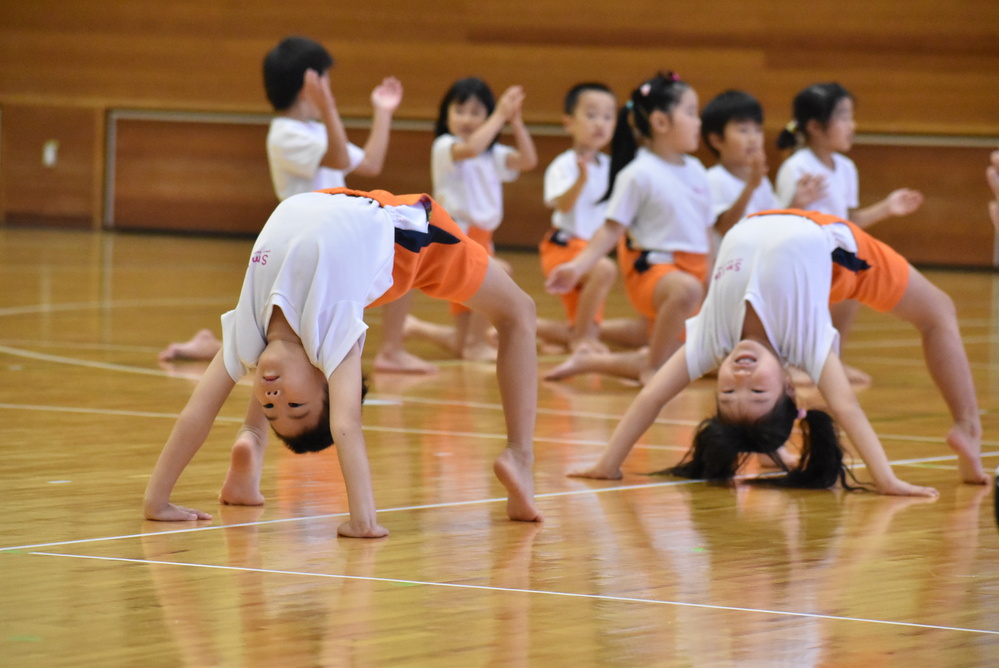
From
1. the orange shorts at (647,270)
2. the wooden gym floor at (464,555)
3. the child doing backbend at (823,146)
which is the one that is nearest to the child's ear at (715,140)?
the child doing backbend at (823,146)

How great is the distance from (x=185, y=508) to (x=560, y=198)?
3.49 m

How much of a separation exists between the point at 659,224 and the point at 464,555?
272 cm

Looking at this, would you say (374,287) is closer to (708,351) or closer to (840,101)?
(708,351)

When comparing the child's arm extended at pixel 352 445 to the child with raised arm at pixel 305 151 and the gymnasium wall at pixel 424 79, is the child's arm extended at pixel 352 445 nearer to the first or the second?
the child with raised arm at pixel 305 151

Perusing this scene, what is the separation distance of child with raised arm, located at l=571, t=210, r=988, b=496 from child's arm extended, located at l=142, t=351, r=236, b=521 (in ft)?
3.09

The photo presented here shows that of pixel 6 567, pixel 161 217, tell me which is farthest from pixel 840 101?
pixel 161 217

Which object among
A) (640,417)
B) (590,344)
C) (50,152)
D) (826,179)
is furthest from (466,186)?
(50,152)

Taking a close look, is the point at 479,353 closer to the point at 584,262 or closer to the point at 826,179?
the point at 584,262

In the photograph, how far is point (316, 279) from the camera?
2.54m

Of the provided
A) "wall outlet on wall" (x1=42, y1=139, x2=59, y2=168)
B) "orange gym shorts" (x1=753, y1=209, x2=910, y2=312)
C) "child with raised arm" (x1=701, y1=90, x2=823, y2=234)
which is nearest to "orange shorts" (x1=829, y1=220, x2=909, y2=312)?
"orange gym shorts" (x1=753, y1=209, x2=910, y2=312)

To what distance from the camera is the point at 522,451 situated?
2824mm

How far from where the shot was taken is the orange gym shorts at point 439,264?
9.13 ft

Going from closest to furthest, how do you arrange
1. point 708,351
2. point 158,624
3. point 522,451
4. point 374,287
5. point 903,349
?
point 158,624 → point 374,287 → point 522,451 → point 708,351 → point 903,349

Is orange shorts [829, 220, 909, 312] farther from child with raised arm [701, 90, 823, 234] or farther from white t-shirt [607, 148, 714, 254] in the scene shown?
child with raised arm [701, 90, 823, 234]
